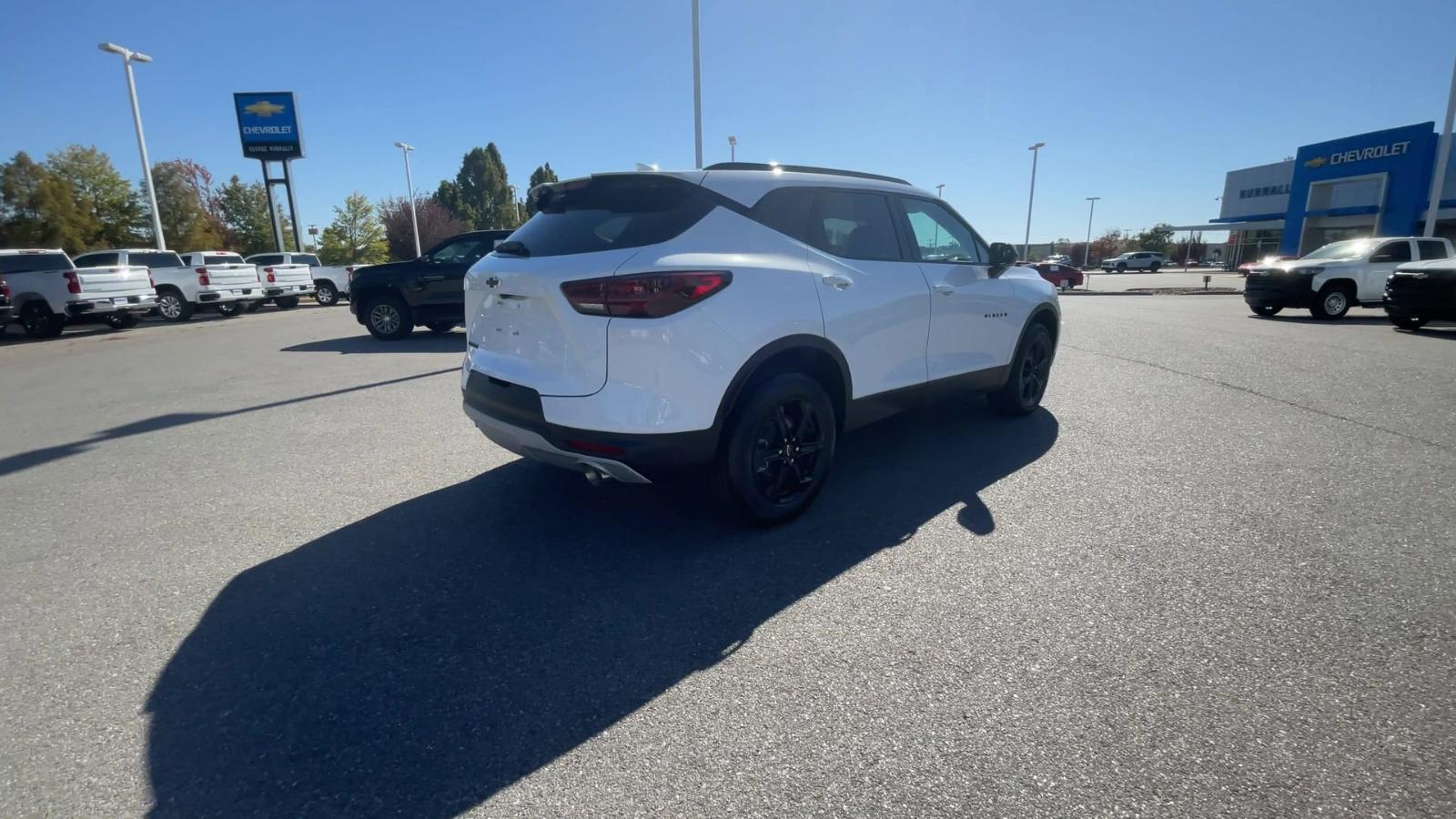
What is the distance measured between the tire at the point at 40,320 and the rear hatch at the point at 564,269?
16.6m

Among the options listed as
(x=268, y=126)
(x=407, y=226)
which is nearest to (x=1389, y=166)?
(x=268, y=126)

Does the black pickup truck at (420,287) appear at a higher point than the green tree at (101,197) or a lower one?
lower

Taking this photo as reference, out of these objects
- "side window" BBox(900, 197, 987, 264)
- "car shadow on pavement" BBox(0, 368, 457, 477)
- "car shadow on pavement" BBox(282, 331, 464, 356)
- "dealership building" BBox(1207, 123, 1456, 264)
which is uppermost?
"dealership building" BBox(1207, 123, 1456, 264)

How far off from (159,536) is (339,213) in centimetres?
6083

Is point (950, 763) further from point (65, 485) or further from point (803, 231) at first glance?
point (65, 485)

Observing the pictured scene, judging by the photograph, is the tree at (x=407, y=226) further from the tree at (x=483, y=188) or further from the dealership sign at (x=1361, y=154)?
the dealership sign at (x=1361, y=154)

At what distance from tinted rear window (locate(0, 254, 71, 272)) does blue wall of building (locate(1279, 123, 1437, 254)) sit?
51.5 m

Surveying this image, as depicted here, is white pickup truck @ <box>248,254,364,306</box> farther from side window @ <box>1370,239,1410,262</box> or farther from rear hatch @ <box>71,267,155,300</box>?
side window @ <box>1370,239,1410,262</box>

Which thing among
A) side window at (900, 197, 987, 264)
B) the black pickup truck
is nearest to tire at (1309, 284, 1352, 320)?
side window at (900, 197, 987, 264)

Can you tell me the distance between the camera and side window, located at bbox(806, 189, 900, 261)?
3.76 metres

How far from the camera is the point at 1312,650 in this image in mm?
2473

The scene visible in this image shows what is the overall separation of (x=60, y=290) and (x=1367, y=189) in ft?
173

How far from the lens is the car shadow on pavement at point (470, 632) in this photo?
1.98 meters

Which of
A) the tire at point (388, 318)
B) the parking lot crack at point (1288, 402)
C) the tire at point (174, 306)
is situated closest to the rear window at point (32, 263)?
the tire at point (174, 306)
